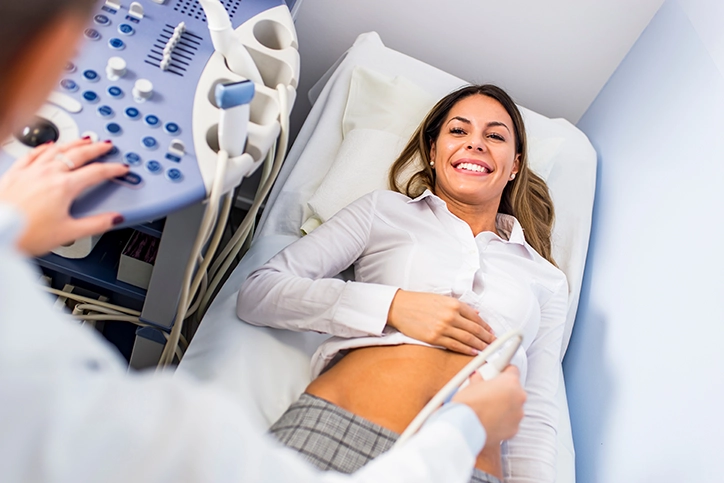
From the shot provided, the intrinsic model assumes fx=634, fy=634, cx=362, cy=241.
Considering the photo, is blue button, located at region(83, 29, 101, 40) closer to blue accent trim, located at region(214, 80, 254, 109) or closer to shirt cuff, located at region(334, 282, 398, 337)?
blue accent trim, located at region(214, 80, 254, 109)

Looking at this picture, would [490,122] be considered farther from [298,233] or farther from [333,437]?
[333,437]

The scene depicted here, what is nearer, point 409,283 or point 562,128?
point 409,283

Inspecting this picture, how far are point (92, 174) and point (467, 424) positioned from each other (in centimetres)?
54

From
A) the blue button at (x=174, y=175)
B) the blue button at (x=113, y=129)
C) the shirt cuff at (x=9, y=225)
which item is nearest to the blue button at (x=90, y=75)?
the blue button at (x=113, y=129)

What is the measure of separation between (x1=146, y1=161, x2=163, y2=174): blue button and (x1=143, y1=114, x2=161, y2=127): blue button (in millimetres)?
81

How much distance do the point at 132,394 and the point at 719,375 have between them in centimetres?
95

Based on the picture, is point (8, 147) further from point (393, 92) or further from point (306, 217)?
point (393, 92)

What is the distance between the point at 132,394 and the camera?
0.47 meters

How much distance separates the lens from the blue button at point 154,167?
836 millimetres

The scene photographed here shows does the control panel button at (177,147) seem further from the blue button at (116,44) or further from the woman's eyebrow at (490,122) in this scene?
the woman's eyebrow at (490,122)

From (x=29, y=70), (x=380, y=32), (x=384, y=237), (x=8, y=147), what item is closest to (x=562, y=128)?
(x=380, y=32)

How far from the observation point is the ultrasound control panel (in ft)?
2.68

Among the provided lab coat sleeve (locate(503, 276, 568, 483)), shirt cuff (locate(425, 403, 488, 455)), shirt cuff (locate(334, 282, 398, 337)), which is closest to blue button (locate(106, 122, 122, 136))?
shirt cuff (locate(334, 282, 398, 337))

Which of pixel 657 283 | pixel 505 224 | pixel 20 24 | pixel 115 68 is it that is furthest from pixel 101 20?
pixel 657 283
